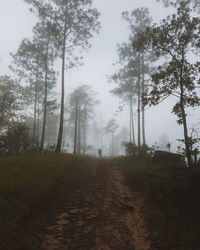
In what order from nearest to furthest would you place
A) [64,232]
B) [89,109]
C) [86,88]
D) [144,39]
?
1. [64,232]
2. [144,39]
3. [86,88]
4. [89,109]

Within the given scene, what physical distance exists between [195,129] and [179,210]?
5253 mm

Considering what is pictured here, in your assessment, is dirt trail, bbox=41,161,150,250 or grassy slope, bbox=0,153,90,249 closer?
dirt trail, bbox=41,161,150,250

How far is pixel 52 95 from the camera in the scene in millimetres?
28078

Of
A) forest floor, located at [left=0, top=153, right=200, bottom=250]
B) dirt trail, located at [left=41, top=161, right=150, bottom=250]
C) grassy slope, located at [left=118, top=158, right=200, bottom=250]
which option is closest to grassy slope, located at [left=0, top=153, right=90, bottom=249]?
forest floor, located at [left=0, top=153, right=200, bottom=250]

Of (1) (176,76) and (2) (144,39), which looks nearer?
(1) (176,76)

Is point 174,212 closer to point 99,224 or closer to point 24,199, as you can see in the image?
point 99,224

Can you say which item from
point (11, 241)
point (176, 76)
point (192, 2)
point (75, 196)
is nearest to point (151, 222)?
point (75, 196)

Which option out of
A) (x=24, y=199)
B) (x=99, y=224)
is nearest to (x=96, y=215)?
(x=99, y=224)

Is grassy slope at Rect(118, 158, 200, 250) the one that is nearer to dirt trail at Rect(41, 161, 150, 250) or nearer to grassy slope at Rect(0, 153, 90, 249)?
dirt trail at Rect(41, 161, 150, 250)

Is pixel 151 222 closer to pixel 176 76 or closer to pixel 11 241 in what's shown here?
pixel 11 241

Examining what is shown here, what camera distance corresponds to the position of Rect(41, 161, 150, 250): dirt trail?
4.00 meters

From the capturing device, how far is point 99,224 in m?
4.81

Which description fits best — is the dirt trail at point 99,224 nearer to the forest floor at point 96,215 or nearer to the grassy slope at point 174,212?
the forest floor at point 96,215

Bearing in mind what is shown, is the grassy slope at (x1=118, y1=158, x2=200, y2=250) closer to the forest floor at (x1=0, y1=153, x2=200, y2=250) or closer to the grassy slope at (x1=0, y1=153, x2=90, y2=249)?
the forest floor at (x1=0, y1=153, x2=200, y2=250)
